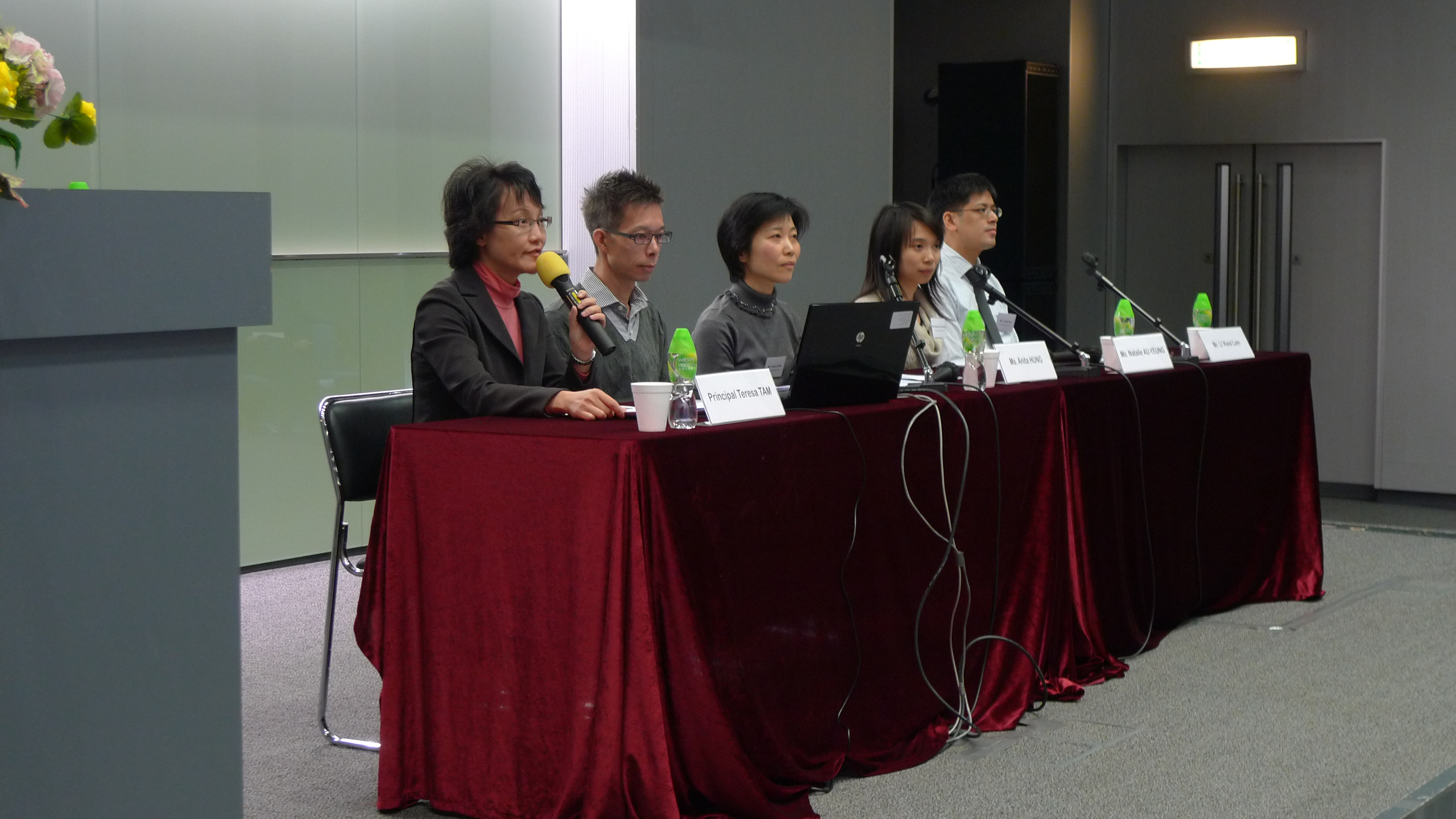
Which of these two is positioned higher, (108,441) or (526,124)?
(526,124)

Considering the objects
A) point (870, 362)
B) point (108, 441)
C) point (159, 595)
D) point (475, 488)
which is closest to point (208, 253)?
point (108, 441)

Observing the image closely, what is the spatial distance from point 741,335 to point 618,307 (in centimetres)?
37

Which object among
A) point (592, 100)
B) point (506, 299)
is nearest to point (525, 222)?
point (506, 299)

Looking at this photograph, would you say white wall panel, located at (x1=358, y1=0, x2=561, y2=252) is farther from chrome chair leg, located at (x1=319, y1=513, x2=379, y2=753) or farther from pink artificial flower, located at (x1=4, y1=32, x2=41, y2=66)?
pink artificial flower, located at (x1=4, y1=32, x2=41, y2=66)

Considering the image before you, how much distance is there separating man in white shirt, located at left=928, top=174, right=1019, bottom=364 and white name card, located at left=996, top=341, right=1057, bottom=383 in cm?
71

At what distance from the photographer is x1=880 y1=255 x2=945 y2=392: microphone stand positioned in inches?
125

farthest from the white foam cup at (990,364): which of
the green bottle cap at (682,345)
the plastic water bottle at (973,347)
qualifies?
the green bottle cap at (682,345)

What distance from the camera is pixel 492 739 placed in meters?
2.48

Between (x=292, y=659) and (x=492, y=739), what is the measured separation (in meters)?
1.49

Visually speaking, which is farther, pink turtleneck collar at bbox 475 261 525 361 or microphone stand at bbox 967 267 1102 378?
microphone stand at bbox 967 267 1102 378

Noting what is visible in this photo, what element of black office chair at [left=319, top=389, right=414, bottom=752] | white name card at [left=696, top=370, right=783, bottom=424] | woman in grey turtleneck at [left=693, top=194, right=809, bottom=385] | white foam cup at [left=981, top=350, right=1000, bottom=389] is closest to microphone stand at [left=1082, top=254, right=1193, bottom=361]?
white foam cup at [left=981, top=350, right=1000, bottom=389]

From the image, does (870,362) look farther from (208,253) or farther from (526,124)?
(526,124)

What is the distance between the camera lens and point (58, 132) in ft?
4.61

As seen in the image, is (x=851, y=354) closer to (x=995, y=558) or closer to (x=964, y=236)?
(x=995, y=558)
